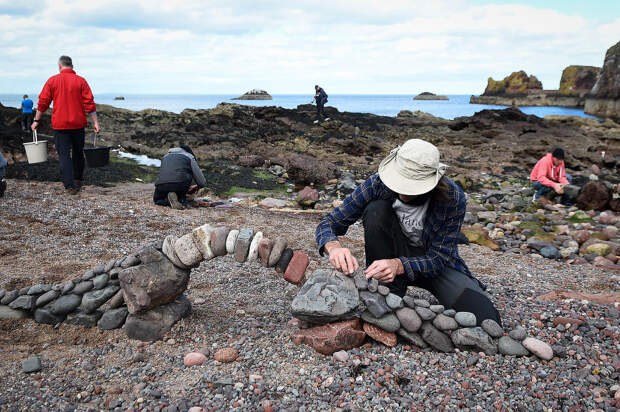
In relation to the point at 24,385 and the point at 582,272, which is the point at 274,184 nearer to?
the point at 582,272

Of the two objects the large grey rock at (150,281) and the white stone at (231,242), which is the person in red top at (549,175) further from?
the large grey rock at (150,281)

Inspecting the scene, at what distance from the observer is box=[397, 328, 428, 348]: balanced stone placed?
3383 millimetres

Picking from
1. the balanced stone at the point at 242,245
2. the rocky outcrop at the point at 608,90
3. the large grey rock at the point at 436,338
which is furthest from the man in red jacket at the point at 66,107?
the rocky outcrop at the point at 608,90

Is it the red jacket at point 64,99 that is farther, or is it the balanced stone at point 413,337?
the red jacket at point 64,99

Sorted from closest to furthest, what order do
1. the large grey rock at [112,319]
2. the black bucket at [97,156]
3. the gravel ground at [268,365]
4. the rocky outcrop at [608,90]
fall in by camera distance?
the gravel ground at [268,365] → the large grey rock at [112,319] → the black bucket at [97,156] → the rocky outcrop at [608,90]

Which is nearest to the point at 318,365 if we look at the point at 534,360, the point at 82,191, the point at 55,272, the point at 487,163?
the point at 534,360

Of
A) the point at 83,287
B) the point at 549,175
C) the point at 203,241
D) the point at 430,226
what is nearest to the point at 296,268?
the point at 203,241

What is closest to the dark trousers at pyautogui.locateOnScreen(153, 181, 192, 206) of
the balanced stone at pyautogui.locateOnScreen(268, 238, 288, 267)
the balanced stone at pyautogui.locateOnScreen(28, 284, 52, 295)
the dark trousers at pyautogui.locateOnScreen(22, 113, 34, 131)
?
the balanced stone at pyautogui.locateOnScreen(28, 284, 52, 295)

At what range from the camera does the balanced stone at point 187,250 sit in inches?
138

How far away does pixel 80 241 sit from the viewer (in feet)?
19.3

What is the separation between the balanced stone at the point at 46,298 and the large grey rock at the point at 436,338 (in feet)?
10.4

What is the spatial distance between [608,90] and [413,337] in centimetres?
7744

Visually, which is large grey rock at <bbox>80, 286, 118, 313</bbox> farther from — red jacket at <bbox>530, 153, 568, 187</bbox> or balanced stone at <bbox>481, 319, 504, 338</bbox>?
red jacket at <bbox>530, 153, 568, 187</bbox>

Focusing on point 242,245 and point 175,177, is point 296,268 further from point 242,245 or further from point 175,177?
point 175,177
